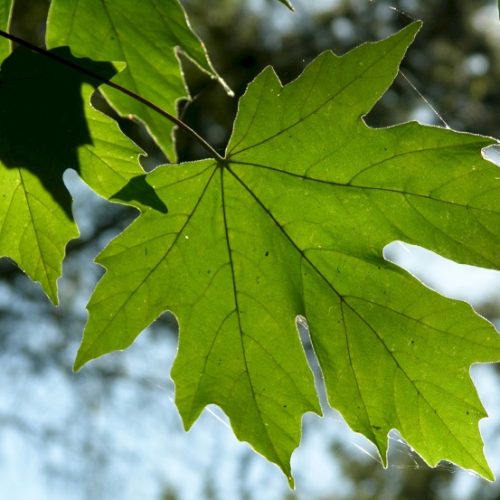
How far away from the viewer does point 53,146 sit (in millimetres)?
1358

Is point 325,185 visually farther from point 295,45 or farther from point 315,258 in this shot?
point 295,45

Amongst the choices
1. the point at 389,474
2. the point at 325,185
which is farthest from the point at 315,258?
the point at 389,474

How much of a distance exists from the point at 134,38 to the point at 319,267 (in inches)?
21.8

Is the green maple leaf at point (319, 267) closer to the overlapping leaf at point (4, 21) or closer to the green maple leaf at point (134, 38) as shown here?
the green maple leaf at point (134, 38)

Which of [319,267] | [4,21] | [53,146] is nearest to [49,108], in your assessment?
[53,146]

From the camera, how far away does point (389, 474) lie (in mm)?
8781

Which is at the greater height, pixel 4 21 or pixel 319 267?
pixel 4 21

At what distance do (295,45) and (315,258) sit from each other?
4.08m

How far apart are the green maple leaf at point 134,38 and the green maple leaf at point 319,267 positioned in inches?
8.6

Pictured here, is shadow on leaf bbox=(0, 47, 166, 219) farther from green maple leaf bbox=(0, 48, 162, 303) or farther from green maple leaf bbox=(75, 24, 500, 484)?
green maple leaf bbox=(75, 24, 500, 484)

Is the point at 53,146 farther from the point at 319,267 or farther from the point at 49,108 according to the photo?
the point at 319,267

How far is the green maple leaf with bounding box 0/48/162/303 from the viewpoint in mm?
1318

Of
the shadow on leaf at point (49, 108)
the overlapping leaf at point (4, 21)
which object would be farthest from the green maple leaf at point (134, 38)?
the shadow on leaf at point (49, 108)

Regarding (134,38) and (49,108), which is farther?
(134,38)
